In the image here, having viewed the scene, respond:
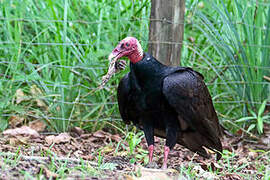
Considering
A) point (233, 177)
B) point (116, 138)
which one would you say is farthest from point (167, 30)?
point (233, 177)

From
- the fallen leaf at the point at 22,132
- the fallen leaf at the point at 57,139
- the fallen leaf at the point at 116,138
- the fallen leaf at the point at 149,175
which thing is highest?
the fallen leaf at the point at 149,175

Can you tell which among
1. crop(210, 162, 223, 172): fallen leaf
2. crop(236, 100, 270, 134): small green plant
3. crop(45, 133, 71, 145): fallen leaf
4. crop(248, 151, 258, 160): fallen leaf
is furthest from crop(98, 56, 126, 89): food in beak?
crop(248, 151, 258, 160): fallen leaf

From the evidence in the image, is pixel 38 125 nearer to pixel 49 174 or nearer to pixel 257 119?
pixel 49 174

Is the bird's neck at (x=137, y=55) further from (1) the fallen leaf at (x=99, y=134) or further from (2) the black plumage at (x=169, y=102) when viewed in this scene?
(1) the fallen leaf at (x=99, y=134)

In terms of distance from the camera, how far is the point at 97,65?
417 centimetres

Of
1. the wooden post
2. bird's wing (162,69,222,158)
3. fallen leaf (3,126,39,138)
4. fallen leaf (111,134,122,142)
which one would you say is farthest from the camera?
fallen leaf (111,134,122,142)

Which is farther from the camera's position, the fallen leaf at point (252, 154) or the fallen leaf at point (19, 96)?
the fallen leaf at point (19, 96)

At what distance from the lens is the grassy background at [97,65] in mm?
4164

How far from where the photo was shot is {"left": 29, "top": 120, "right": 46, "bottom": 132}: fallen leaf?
432cm

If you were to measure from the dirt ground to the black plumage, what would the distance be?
0.26m

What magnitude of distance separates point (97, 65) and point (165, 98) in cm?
118

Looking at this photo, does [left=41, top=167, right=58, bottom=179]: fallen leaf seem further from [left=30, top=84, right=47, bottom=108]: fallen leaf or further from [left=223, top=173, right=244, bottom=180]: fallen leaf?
[left=30, top=84, right=47, bottom=108]: fallen leaf

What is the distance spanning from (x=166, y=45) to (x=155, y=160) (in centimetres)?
108

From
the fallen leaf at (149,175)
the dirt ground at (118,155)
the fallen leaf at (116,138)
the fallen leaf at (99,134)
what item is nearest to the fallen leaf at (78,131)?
the dirt ground at (118,155)
